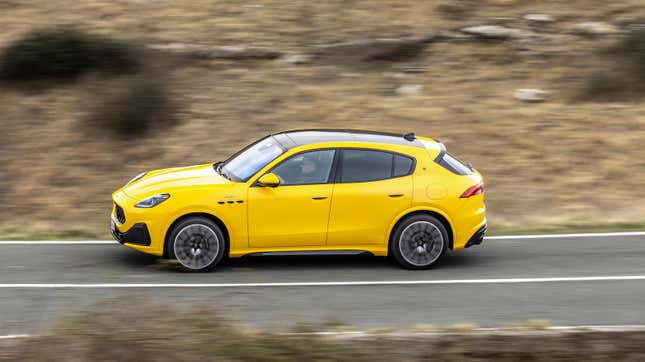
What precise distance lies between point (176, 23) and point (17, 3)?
12.6 ft

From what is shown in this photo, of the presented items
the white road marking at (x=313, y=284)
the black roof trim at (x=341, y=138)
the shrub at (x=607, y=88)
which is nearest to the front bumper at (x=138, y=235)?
the white road marking at (x=313, y=284)

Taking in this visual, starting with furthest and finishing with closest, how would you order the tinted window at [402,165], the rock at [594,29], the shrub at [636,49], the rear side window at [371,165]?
1. the rock at [594,29]
2. the shrub at [636,49]
3. the tinted window at [402,165]
4. the rear side window at [371,165]

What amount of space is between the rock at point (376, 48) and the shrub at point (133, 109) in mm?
3730

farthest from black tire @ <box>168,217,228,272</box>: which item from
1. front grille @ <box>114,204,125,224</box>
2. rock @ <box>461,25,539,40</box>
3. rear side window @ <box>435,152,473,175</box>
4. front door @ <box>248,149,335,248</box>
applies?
rock @ <box>461,25,539,40</box>

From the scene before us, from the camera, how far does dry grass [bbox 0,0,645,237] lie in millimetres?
15664

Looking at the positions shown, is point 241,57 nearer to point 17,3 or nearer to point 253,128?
point 253,128

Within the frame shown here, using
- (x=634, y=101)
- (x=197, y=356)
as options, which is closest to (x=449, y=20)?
(x=634, y=101)

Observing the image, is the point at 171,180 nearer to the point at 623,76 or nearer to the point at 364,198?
the point at 364,198

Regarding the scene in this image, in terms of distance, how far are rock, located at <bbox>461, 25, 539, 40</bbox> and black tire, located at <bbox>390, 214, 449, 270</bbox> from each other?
9.23 metres

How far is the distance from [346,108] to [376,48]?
2.39 metres

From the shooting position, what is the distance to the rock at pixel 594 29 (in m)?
20.3

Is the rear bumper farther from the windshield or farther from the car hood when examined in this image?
the car hood

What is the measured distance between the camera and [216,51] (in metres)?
19.7

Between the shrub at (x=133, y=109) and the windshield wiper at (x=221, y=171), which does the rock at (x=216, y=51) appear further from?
the windshield wiper at (x=221, y=171)
